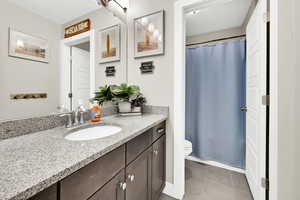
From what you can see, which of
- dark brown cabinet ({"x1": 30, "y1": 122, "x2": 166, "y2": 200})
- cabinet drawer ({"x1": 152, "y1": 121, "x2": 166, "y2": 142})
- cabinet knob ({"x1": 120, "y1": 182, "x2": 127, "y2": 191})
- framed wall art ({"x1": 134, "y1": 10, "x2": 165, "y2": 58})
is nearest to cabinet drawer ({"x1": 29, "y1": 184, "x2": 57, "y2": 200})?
dark brown cabinet ({"x1": 30, "y1": 122, "x2": 166, "y2": 200})

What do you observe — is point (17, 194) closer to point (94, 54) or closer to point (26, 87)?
point (26, 87)

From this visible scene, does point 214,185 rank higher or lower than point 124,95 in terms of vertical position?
→ lower

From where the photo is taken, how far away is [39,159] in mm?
431

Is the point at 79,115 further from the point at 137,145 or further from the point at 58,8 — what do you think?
the point at 58,8

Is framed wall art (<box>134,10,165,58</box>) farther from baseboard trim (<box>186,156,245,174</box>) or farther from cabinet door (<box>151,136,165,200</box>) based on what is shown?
baseboard trim (<box>186,156,245,174</box>)

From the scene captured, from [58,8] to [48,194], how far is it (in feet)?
3.33

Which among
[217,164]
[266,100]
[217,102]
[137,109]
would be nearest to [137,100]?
[137,109]

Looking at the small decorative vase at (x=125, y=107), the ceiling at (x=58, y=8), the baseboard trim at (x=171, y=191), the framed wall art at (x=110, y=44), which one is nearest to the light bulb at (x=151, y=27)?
the framed wall art at (x=110, y=44)

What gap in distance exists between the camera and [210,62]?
1970mm

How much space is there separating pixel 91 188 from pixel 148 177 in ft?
1.87

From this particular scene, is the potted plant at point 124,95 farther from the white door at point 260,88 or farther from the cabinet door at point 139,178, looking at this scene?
the white door at point 260,88
